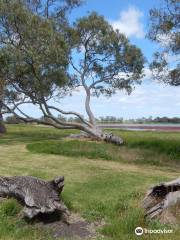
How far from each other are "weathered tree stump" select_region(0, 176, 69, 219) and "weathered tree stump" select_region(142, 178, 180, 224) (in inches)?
64.0

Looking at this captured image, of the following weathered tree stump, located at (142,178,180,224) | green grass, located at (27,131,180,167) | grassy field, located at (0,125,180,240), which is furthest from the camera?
green grass, located at (27,131,180,167)

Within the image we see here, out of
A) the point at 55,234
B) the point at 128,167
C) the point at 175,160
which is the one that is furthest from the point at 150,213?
the point at 175,160

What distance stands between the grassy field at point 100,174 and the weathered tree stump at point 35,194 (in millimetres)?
240

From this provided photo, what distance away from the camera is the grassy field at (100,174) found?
7.77 metres

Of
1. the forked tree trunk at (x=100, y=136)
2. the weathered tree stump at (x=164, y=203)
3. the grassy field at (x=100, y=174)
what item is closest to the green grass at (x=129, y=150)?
the grassy field at (x=100, y=174)

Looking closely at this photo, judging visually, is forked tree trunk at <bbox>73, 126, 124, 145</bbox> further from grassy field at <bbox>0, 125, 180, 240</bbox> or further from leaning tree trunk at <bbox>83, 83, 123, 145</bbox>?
grassy field at <bbox>0, 125, 180, 240</bbox>

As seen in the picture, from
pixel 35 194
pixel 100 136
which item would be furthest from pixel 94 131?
pixel 35 194

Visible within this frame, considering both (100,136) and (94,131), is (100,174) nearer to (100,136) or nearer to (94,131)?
(100,136)

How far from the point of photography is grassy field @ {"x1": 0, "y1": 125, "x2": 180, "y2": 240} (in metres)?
7.77

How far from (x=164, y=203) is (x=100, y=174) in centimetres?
721

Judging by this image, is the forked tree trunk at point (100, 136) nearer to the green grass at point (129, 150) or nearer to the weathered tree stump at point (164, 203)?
the green grass at point (129, 150)

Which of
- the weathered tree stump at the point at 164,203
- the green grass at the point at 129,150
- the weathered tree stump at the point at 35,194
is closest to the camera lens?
the weathered tree stump at the point at 164,203

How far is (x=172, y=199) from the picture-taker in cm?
818

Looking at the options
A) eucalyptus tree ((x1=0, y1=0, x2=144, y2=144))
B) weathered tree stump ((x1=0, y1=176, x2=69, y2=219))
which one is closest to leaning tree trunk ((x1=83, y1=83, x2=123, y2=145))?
eucalyptus tree ((x1=0, y1=0, x2=144, y2=144))
